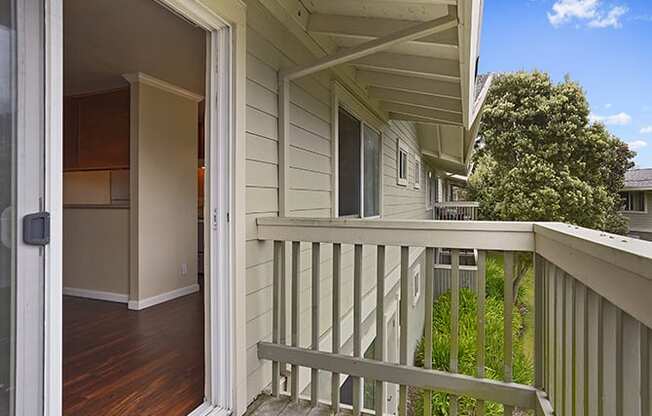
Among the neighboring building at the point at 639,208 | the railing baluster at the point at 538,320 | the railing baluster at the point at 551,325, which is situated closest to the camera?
the railing baluster at the point at 551,325

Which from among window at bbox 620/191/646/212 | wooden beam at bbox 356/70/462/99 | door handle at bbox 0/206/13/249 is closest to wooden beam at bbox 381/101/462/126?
wooden beam at bbox 356/70/462/99

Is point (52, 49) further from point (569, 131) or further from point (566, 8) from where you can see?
point (566, 8)

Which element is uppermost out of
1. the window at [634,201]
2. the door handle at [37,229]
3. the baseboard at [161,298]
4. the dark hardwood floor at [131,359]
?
the window at [634,201]

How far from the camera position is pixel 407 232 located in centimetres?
206

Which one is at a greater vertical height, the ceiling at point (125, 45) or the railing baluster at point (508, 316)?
the ceiling at point (125, 45)

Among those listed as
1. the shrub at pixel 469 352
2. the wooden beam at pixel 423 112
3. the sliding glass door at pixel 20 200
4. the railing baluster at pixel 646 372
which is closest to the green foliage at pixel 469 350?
the shrub at pixel 469 352

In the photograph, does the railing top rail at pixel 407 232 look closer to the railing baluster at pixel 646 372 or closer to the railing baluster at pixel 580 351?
the railing baluster at pixel 580 351

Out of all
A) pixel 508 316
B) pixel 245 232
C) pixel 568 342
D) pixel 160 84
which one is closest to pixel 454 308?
pixel 508 316

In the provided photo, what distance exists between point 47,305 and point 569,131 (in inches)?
567

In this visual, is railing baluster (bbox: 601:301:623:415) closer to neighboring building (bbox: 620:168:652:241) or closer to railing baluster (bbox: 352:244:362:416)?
railing baluster (bbox: 352:244:362:416)

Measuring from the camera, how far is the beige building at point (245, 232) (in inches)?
45.5

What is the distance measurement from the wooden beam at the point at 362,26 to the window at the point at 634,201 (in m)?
19.9

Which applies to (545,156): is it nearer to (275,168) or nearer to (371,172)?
(371,172)

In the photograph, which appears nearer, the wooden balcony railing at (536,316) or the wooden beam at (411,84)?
the wooden balcony railing at (536,316)
